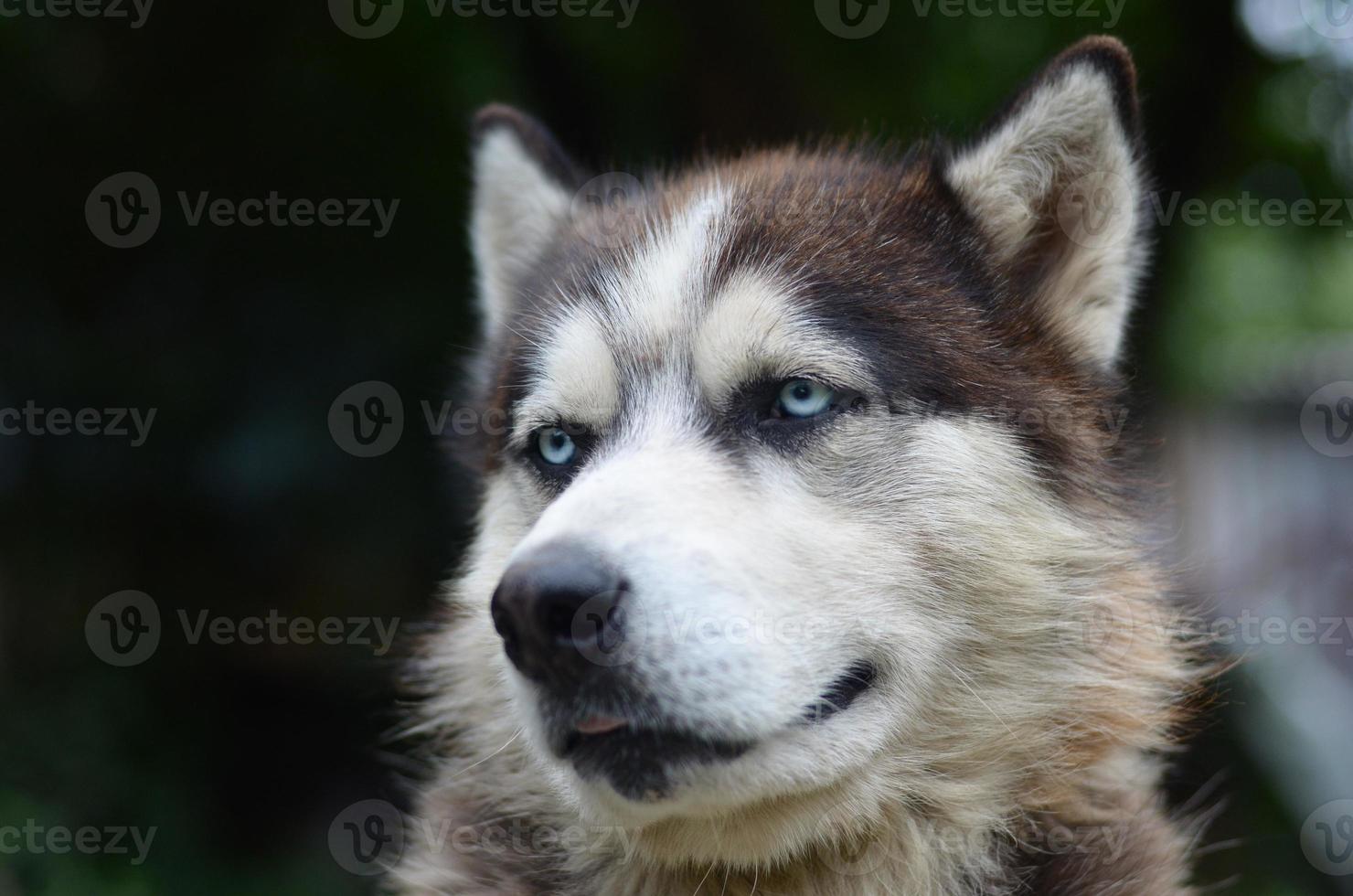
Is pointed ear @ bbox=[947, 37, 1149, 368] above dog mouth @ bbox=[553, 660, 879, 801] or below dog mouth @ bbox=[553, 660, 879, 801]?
above

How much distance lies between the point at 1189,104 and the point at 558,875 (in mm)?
6253

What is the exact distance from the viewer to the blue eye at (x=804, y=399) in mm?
3111

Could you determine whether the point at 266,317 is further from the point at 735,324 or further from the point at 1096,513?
the point at 1096,513

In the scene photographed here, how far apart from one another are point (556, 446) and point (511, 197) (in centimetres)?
135

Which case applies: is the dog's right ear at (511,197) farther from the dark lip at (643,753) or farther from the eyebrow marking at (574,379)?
the dark lip at (643,753)

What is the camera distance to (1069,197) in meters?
3.54

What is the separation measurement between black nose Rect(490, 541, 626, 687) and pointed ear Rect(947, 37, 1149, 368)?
1.82 meters

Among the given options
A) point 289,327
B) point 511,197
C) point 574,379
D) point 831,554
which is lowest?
point 289,327

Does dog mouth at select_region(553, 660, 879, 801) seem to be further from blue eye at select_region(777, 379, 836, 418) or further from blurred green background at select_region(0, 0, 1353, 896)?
blurred green background at select_region(0, 0, 1353, 896)

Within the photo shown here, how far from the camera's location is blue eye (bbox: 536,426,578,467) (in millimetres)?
3416

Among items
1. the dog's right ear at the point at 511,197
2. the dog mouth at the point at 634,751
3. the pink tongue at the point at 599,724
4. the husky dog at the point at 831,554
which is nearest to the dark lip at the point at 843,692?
the husky dog at the point at 831,554

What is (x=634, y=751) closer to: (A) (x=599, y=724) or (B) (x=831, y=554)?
(A) (x=599, y=724)

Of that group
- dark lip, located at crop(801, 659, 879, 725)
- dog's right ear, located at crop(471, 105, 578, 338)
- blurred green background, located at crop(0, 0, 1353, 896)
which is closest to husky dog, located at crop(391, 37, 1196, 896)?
dark lip, located at crop(801, 659, 879, 725)

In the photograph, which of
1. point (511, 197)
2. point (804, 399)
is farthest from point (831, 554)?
point (511, 197)
